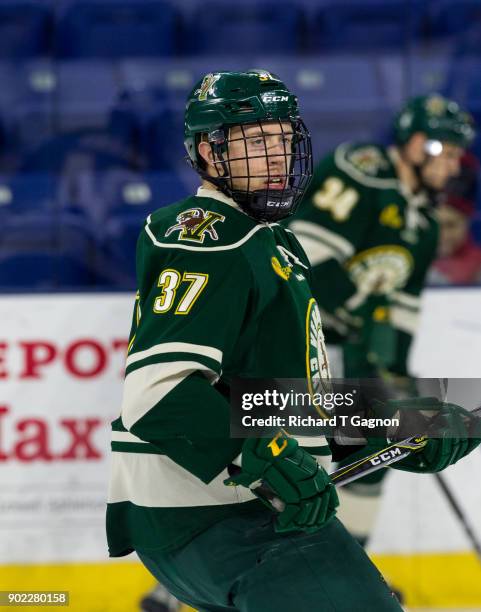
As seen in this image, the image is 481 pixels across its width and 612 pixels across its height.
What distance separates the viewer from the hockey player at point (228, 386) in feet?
4.75

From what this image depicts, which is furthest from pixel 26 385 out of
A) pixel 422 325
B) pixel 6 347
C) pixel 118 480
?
pixel 118 480

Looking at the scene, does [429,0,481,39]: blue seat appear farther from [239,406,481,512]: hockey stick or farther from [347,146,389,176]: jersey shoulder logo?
[239,406,481,512]: hockey stick

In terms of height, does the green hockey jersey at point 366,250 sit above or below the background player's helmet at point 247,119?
below

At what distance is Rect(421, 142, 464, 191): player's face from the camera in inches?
125

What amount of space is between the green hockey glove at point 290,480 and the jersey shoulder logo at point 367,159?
1771mm

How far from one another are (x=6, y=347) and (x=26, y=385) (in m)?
0.11

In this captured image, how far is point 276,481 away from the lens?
1.41 meters

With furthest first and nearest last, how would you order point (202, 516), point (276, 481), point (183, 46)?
point (183, 46), point (202, 516), point (276, 481)

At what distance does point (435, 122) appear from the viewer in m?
3.12

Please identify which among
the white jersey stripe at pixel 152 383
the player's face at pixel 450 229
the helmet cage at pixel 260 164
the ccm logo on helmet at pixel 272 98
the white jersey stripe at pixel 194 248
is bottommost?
the player's face at pixel 450 229

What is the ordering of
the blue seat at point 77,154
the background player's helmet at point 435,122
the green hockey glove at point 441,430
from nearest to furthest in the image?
the green hockey glove at point 441,430
the background player's helmet at point 435,122
the blue seat at point 77,154

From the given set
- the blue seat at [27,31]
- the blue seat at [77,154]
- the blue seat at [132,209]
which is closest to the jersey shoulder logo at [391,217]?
the blue seat at [132,209]

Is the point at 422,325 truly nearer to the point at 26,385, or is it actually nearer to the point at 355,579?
the point at 26,385

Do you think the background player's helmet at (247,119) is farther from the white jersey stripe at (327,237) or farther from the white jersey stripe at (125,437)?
the white jersey stripe at (327,237)
